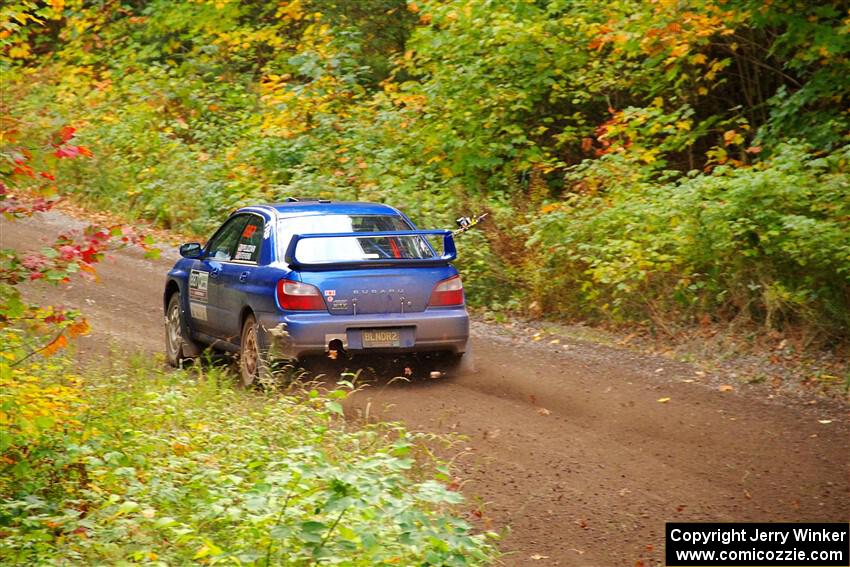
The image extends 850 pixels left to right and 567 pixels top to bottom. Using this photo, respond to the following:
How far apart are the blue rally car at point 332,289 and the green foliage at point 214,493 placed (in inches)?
67.9

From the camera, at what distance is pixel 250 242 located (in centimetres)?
1124

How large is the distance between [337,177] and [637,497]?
12365 millimetres

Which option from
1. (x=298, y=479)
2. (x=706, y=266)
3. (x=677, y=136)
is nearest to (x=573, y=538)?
(x=298, y=479)

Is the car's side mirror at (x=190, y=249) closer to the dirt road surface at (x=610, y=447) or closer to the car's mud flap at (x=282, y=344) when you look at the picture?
the dirt road surface at (x=610, y=447)

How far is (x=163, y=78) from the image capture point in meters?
25.6

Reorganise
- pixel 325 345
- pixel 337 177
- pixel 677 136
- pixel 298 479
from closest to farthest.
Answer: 1. pixel 298 479
2. pixel 325 345
3. pixel 677 136
4. pixel 337 177

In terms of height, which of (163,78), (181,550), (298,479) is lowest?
(181,550)

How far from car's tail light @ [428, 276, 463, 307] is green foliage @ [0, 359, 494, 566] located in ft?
7.29

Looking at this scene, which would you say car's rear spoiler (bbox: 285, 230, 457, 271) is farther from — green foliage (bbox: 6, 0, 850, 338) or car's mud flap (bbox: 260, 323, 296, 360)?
green foliage (bbox: 6, 0, 850, 338)

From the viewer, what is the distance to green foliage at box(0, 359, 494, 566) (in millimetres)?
5457

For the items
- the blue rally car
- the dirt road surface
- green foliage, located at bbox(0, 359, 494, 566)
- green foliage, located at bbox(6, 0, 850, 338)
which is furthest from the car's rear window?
green foliage, located at bbox(6, 0, 850, 338)

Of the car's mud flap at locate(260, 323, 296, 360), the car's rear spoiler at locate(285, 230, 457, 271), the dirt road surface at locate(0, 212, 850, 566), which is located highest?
the car's rear spoiler at locate(285, 230, 457, 271)

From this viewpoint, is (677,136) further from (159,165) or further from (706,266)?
→ (159,165)

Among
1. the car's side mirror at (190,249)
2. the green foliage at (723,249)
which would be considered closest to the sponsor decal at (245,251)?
the car's side mirror at (190,249)
